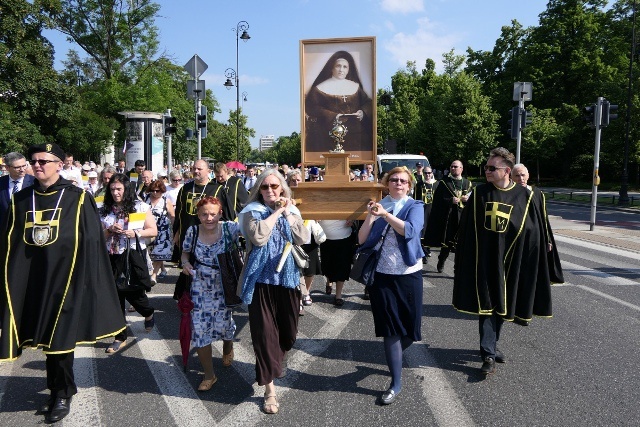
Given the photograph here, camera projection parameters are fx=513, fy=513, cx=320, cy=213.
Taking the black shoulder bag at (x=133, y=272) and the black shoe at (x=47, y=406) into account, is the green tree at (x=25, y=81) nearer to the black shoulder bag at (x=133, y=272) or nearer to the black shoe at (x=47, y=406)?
the black shoulder bag at (x=133, y=272)

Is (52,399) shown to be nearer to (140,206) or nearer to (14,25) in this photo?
(140,206)

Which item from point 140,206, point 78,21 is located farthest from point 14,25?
point 140,206

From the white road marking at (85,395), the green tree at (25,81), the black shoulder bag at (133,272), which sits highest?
the green tree at (25,81)

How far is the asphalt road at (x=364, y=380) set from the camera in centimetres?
380

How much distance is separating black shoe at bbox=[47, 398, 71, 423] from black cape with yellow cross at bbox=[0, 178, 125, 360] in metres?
0.46

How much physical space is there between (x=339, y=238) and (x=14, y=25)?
2904 centimetres

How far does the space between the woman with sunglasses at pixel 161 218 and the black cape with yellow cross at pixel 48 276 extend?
3.89m

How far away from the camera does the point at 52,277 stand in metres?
3.71

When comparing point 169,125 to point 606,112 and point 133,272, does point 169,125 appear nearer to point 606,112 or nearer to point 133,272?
point 133,272

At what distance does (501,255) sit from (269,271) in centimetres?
211

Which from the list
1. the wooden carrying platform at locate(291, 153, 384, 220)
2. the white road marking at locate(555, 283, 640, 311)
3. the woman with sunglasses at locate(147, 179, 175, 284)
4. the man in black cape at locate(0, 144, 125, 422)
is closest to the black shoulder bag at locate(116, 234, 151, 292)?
the man in black cape at locate(0, 144, 125, 422)

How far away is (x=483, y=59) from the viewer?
51312mm

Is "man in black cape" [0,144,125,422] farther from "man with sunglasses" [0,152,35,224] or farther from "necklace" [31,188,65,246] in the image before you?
"man with sunglasses" [0,152,35,224]

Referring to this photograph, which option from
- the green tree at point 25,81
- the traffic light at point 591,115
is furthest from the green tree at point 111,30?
the traffic light at point 591,115
